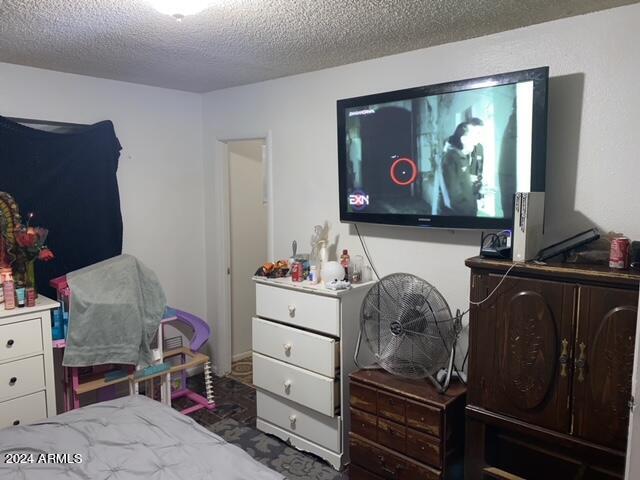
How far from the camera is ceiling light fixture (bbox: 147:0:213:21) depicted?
1.84 m

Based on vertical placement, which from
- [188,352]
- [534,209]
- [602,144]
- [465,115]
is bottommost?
[188,352]

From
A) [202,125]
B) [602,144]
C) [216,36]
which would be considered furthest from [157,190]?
[602,144]

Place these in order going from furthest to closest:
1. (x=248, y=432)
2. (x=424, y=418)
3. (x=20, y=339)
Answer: (x=248, y=432) < (x=20, y=339) < (x=424, y=418)

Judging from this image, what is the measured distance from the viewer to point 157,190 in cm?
384

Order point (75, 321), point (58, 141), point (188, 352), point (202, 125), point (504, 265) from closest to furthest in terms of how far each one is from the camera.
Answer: point (504, 265)
point (75, 321)
point (58, 141)
point (188, 352)
point (202, 125)

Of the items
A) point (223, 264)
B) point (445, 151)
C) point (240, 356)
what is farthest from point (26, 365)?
point (445, 151)

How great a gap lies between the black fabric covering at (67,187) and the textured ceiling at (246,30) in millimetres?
479

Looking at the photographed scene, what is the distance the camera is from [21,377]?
2660mm

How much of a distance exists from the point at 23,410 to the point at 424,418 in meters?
2.19

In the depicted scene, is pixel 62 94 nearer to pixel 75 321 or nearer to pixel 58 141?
pixel 58 141

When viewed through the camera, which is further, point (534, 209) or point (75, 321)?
point (75, 321)

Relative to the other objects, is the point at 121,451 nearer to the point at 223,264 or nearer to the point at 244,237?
the point at 223,264

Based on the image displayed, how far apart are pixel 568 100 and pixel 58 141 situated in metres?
3.08

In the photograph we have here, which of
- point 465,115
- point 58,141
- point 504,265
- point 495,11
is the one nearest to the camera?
point 504,265
